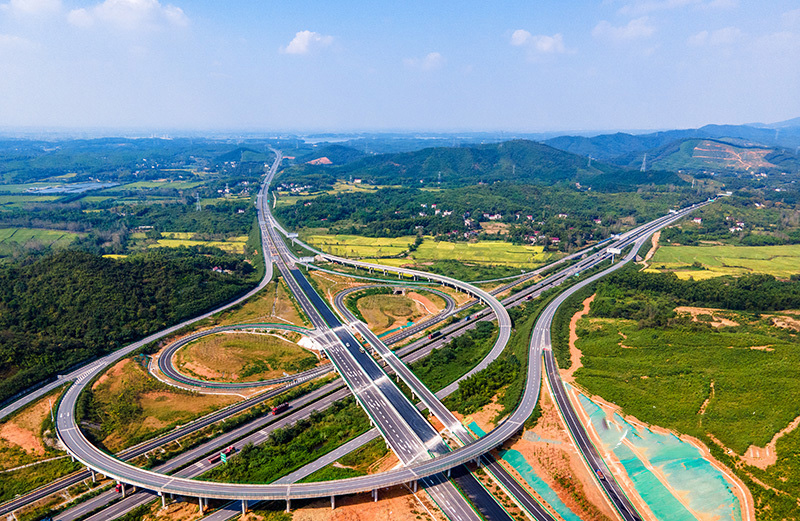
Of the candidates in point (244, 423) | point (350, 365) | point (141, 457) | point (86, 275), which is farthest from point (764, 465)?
point (86, 275)

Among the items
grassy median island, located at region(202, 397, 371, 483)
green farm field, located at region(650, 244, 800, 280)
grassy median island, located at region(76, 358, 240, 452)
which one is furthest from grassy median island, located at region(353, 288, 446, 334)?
green farm field, located at region(650, 244, 800, 280)

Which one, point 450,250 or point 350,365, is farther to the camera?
point 450,250

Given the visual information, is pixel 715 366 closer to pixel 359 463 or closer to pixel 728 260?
pixel 359 463

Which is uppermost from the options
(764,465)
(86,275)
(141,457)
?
(86,275)

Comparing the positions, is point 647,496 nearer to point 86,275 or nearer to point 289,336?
point 289,336

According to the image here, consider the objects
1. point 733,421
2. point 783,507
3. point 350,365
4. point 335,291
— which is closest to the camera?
point 783,507

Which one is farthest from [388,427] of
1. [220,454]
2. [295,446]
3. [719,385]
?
[719,385]

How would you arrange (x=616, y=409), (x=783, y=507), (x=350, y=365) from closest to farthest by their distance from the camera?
(x=783, y=507) → (x=616, y=409) → (x=350, y=365)
